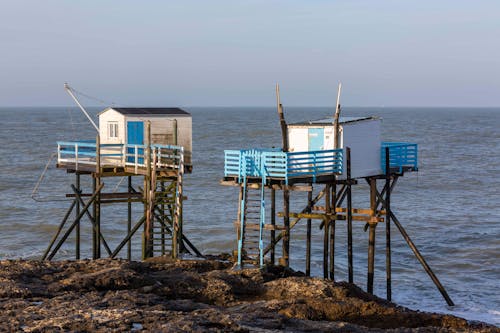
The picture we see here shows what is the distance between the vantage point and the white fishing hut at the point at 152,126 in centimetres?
3158

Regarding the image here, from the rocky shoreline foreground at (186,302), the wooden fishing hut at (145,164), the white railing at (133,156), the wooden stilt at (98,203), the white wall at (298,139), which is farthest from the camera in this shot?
the wooden stilt at (98,203)

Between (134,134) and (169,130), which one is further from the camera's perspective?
(134,134)

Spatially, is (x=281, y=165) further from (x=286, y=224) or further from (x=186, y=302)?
(x=186, y=302)

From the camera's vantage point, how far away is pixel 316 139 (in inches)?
1105

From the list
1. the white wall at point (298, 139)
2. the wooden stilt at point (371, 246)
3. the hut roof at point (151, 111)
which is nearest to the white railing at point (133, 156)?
the hut roof at point (151, 111)

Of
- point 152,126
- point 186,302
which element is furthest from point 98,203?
point 186,302

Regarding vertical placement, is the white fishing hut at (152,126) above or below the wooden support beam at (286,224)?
above

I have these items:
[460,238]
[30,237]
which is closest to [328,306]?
[460,238]

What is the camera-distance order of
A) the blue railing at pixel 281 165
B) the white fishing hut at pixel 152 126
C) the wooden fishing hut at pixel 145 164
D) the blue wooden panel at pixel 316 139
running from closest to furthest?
the blue railing at pixel 281 165 < the blue wooden panel at pixel 316 139 < the wooden fishing hut at pixel 145 164 < the white fishing hut at pixel 152 126

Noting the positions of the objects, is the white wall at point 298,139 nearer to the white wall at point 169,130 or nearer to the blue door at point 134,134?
the white wall at point 169,130

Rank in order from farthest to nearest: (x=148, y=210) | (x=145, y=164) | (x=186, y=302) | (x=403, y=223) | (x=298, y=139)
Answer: (x=403, y=223)
(x=145, y=164)
(x=148, y=210)
(x=298, y=139)
(x=186, y=302)

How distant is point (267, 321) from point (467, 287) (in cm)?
1341

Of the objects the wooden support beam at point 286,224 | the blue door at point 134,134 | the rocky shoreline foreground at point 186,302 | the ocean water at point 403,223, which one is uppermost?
the blue door at point 134,134

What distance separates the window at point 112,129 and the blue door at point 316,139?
8.12 m
